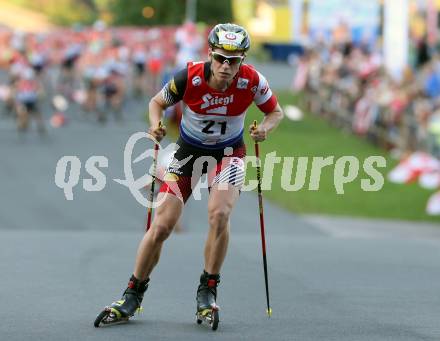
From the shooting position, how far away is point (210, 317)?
8.15 meters

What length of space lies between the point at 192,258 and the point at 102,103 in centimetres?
2424

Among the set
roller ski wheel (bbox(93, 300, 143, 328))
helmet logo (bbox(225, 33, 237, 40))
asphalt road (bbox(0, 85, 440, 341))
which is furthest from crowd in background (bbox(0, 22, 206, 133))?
roller ski wheel (bbox(93, 300, 143, 328))

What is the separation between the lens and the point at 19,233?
14.7 meters

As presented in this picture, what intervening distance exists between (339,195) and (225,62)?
14.7 meters

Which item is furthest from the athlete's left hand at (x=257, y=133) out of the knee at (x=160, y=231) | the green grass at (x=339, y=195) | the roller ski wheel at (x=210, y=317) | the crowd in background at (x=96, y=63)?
the crowd in background at (x=96, y=63)

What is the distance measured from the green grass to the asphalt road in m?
1.21

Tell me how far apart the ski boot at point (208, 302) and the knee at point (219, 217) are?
0.40 meters

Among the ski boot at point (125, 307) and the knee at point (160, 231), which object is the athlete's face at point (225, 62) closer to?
the knee at point (160, 231)

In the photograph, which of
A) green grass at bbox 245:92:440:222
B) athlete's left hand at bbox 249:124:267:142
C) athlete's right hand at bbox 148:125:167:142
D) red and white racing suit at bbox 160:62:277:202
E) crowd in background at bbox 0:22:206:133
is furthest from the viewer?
crowd in background at bbox 0:22:206:133

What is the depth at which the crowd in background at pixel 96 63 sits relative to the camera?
3584 cm

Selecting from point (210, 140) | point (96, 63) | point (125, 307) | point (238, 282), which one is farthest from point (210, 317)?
point (96, 63)

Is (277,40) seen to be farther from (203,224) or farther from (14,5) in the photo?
(203,224)

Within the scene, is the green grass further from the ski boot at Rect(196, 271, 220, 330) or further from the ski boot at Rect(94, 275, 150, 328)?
the ski boot at Rect(94, 275, 150, 328)

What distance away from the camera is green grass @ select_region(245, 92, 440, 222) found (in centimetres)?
2089
